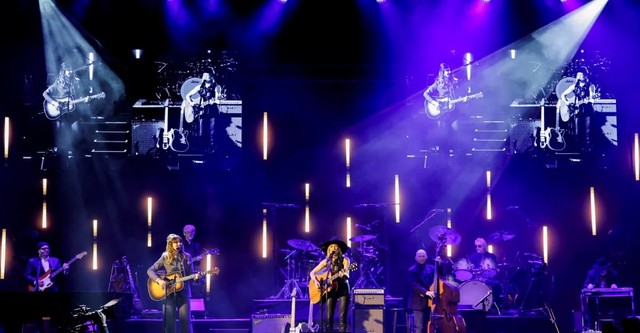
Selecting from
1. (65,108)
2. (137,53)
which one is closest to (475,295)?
(137,53)

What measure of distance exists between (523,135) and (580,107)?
1268mm

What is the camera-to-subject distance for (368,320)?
12.8 metres

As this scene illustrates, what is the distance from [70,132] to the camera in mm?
15508

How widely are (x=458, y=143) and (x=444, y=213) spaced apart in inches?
58.0

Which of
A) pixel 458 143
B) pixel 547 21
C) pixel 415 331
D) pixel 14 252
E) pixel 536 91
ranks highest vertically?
pixel 547 21

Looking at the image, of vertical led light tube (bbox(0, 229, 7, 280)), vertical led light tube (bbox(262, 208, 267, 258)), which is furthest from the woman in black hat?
vertical led light tube (bbox(0, 229, 7, 280))

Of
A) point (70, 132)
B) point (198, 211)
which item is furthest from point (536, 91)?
point (70, 132)

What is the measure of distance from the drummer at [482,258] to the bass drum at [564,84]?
11.0 feet

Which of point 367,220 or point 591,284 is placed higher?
point 367,220

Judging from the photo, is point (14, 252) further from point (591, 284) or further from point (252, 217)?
point (591, 284)

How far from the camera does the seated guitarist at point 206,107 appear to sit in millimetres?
15664

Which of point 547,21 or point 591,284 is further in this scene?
point 547,21

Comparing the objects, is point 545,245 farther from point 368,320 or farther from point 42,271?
point 42,271

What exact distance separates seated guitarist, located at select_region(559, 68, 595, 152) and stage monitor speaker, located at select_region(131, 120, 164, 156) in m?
7.81
